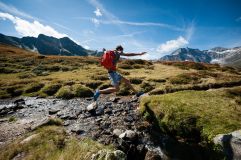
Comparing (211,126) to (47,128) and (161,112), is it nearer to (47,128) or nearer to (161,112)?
(161,112)

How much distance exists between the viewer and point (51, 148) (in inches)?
379

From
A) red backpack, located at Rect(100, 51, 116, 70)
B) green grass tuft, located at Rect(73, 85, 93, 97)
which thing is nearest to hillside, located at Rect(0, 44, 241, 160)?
red backpack, located at Rect(100, 51, 116, 70)

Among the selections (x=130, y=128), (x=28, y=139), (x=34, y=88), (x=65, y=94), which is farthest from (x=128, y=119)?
(x=34, y=88)

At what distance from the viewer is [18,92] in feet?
90.9

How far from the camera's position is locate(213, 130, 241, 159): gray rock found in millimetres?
9383

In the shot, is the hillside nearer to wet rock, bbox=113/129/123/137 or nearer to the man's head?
wet rock, bbox=113/129/123/137

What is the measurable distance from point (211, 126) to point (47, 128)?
28.2 ft

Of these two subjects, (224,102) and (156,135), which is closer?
(156,135)

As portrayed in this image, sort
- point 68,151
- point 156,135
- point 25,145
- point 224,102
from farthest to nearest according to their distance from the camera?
1. point 224,102
2. point 156,135
3. point 25,145
4. point 68,151

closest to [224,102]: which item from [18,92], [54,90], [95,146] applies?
[95,146]

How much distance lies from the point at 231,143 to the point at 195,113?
3.31 metres

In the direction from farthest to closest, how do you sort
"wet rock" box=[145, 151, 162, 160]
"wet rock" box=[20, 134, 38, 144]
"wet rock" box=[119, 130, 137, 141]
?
"wet rock" box=[119, 130, 137, 141] → "wet rock" box=[145, 151, 162, 160] → "wet rock" box=[20, 134, 38, 144]

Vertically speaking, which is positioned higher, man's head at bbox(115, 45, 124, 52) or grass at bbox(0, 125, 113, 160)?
man's head at bbox(115, 45, 124, 52)

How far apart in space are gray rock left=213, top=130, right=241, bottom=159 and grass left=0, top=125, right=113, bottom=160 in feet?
16.3
